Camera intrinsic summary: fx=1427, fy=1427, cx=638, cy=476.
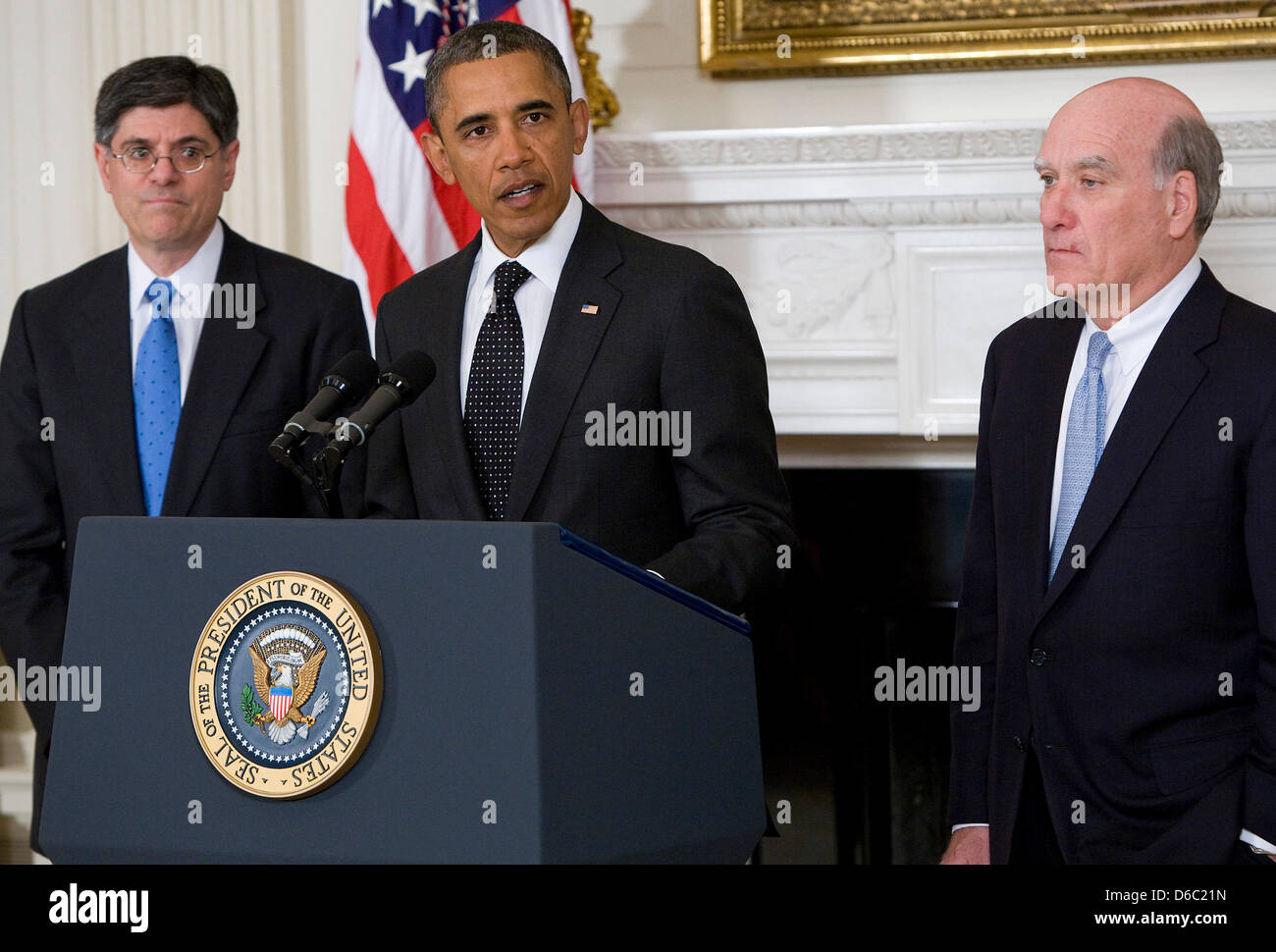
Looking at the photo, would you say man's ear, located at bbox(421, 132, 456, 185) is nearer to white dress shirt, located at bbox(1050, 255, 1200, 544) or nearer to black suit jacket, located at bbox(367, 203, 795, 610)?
black suit jacket, located at bbox(367, 203, 795, 610)

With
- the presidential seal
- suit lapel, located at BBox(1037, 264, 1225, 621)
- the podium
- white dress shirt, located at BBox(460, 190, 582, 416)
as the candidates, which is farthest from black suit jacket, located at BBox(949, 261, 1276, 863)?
the presidential seal

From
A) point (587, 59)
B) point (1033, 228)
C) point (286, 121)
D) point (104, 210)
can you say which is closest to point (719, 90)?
point (587, 59)

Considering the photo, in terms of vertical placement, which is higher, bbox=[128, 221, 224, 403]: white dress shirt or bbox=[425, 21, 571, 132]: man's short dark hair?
bbox=[425, 21, 571, 132]: man's short dark hair

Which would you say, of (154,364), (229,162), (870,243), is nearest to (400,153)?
(229,162)

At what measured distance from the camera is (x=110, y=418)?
8.23ft

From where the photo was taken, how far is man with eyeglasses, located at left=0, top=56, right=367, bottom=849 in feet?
8.14

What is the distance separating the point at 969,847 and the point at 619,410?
820 millimetres

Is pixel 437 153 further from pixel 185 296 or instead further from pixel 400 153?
pixel 400 153

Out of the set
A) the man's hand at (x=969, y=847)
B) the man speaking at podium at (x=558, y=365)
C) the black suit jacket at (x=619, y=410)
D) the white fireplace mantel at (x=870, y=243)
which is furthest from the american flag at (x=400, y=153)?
the man's hand at (x=969, y=847)

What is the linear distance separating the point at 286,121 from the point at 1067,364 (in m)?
2.42

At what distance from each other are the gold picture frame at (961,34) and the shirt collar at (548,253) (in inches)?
57.3

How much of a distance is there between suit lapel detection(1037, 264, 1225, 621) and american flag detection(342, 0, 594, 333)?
1747 mm

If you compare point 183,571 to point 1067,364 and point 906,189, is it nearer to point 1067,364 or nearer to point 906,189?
point 1067,364

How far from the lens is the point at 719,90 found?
359 cm
